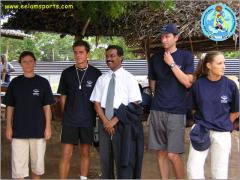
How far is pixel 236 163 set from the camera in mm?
7027

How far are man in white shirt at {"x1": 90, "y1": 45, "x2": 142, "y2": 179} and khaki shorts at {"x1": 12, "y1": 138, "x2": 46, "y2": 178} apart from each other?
0.70 metres

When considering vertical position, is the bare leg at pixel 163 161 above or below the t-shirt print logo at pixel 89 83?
below

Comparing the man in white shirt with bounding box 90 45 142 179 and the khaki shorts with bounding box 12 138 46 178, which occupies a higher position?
the man in white shirt with bounding box 90 45 142 179

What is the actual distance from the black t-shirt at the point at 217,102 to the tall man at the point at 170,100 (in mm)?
349

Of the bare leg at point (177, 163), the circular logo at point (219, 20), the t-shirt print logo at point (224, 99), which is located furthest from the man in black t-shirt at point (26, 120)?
the circular logo at point (219, 20)

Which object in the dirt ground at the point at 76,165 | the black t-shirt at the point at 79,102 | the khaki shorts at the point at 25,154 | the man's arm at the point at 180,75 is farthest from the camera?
the dirt ground at the point at 76,165

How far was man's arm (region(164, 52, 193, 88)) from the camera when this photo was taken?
452cm

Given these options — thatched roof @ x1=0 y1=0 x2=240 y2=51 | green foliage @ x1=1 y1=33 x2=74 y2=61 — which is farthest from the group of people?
green foliage @ x1=1 y1=33 x2=74 y2=61

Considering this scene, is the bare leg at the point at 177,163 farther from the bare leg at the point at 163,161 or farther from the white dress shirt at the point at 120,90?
the white dress shirt at the point at 120,90

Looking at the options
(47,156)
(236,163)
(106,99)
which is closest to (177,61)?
(106,99)

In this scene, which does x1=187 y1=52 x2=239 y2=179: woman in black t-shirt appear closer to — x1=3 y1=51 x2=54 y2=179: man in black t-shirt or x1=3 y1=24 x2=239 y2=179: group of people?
x1=3 y1=24 x2=239 y2=179: group of people

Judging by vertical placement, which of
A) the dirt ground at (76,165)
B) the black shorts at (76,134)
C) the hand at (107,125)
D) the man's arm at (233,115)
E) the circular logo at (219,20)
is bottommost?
the dirt ground at (76,165)

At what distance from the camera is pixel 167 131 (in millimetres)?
4691

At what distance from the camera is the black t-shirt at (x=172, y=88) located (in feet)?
15.2
